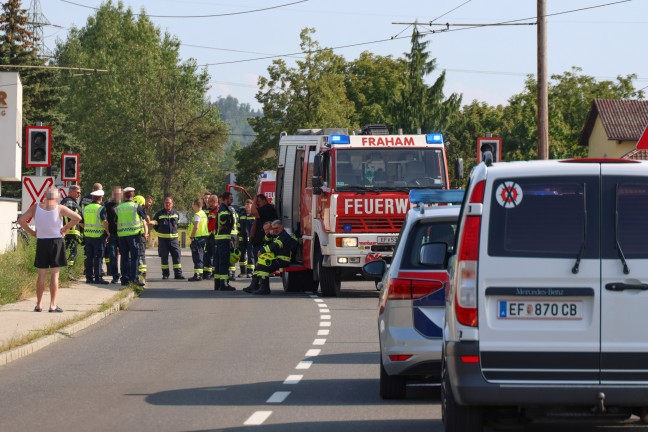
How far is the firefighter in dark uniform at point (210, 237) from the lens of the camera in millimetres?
30969

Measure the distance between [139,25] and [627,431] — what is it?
9643 cm

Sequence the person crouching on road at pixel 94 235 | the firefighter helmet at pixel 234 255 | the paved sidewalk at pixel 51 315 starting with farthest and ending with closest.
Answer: the firefighter helmet at pixel 234 255, the person crouching on road at pixel 94 235, the paved sidewalk at pixel 51 315

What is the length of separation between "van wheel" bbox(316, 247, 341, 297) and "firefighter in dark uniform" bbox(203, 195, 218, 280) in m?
4.46

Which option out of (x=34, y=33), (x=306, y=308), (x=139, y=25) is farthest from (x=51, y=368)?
(x=139, y=25)

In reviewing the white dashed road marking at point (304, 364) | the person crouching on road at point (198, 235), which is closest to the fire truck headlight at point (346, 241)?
the person crouching on road at point (198, 235)

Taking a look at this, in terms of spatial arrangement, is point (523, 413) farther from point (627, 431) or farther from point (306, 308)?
point (306, 308)

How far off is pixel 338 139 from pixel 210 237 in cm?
637

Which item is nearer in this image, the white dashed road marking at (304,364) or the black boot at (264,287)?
the white dashed road marking at (304,364)

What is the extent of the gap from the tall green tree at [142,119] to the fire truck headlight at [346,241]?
6551cm

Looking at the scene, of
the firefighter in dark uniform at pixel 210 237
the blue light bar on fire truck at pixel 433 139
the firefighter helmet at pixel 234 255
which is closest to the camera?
the blue light bar on fire truck at pixel 433 139

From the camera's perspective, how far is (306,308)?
A: 2361 centimetres

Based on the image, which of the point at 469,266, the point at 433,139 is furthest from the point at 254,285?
the point at 469,266

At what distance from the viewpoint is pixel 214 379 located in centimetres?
1363

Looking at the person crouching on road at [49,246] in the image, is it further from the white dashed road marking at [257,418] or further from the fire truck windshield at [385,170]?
the white dashed road marking at [257,418]
